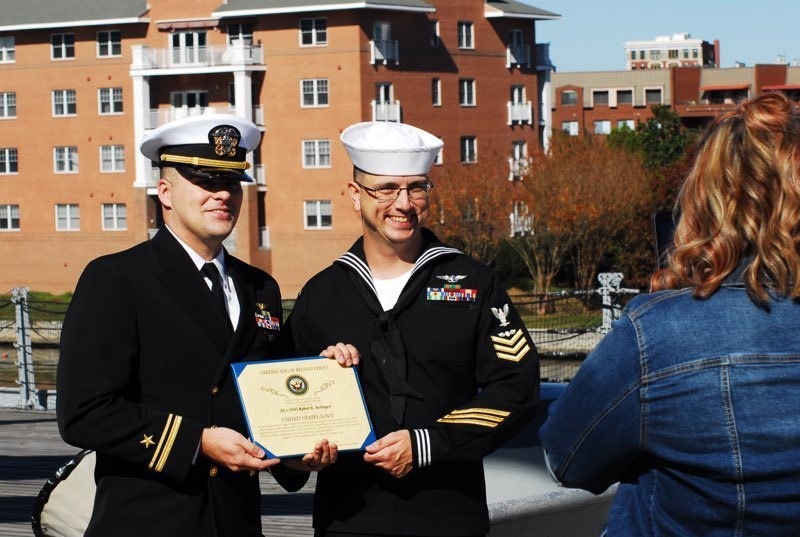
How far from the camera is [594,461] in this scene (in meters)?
3.06

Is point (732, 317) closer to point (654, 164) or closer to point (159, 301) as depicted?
point (159, 301)

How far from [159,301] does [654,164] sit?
72297 mm

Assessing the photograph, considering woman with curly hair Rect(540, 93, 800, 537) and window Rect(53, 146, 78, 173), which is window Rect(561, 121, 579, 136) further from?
woman with curly hair Rect(540, 93, 800, 537)

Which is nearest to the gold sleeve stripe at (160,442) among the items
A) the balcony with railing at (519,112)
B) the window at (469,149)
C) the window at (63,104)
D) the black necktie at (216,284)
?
the black necktie at (216,284)

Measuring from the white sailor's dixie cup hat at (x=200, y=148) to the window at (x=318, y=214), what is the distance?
5529 cm

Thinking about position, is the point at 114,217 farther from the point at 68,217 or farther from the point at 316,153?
the point at 316,153

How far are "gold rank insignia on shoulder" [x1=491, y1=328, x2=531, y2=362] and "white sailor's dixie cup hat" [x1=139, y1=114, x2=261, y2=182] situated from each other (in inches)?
38.0

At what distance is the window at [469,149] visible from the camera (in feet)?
207

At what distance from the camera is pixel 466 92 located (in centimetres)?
6372

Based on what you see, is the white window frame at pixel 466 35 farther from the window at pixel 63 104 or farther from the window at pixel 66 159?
the window at pixel 66 159

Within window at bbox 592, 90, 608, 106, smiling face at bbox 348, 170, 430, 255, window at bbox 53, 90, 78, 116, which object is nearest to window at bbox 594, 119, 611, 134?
window at bbox 592, 90, 608, 106

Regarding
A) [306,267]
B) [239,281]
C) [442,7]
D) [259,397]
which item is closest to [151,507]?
[259,397]

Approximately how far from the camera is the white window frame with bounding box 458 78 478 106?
6331cm

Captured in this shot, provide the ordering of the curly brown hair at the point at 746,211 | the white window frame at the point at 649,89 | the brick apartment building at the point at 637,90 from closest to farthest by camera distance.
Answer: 1. the curly brown hair at the point at 746,211
2. the brick apartment building at the point at 637,90
3. the white window frame at the point at 649,89
